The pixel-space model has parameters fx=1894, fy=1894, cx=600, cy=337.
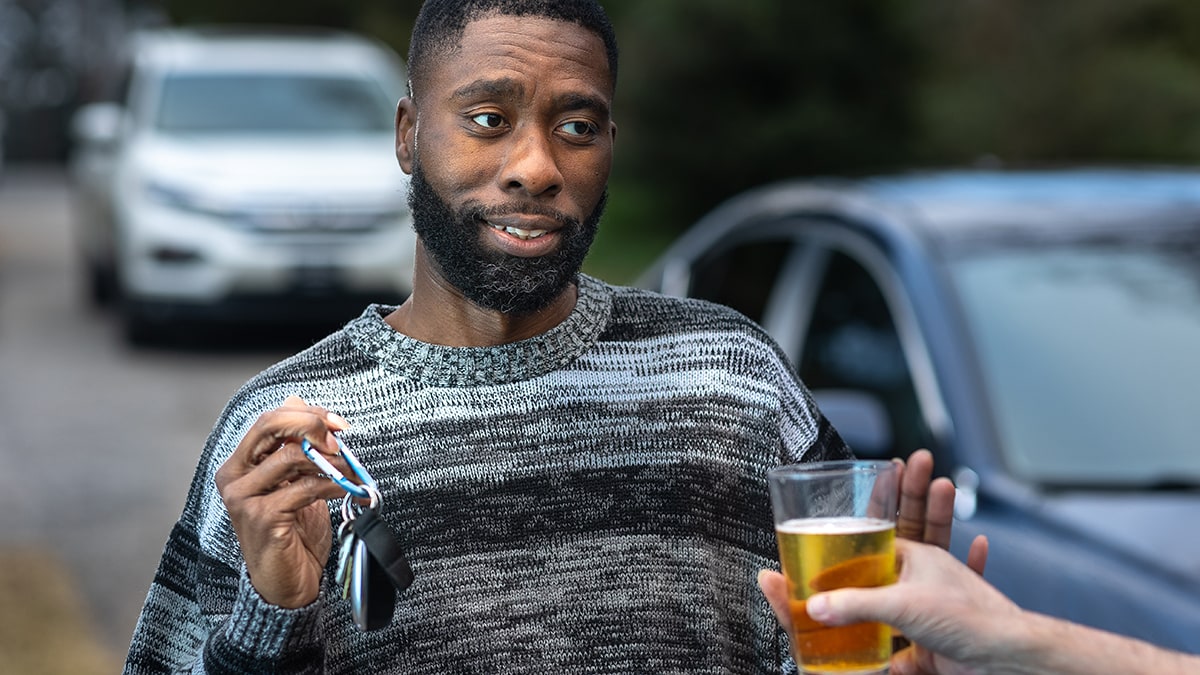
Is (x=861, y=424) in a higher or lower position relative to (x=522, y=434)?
higher

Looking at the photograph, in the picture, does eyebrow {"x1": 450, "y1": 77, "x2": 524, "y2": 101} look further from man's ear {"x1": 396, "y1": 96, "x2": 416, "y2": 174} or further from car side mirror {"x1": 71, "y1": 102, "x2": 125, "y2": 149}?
car side mirror {"x1": 71, "y1": 102, "x2": 125, "y2": 149}

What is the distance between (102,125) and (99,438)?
12.2 ft

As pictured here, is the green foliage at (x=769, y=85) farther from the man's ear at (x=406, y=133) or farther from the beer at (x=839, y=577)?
the beer at (x=839, y=577)

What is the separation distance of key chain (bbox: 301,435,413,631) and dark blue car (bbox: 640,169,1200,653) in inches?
74.6

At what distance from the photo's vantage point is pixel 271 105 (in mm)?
12172

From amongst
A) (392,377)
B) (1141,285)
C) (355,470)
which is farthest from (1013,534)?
(355,470)

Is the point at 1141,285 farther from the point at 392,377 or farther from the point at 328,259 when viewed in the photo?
the point at 328,259

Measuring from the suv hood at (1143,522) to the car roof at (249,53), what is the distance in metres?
9.32

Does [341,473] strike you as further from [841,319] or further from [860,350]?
[841,319]

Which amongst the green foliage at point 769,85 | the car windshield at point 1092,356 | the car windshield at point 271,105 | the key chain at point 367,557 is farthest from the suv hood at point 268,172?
the key chain at point 367,557

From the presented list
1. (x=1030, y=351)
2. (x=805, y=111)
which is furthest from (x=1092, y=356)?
(x=805, y=111)

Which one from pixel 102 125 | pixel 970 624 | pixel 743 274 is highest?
pixel 102 125

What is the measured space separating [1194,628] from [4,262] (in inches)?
697

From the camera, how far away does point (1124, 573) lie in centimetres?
358
